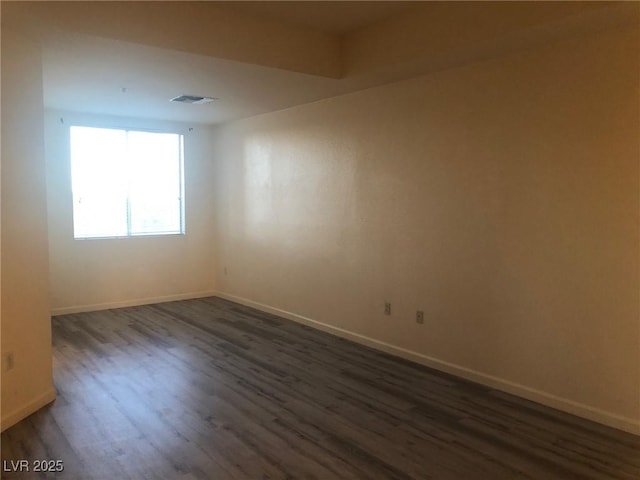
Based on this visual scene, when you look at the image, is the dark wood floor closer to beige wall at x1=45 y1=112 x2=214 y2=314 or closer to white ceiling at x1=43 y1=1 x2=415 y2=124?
beige wall at x1=45 y1=112 x2=214 y2=314

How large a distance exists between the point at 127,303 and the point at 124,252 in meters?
0.67

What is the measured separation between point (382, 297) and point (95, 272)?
382cm

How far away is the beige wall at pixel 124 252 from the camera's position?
596cm

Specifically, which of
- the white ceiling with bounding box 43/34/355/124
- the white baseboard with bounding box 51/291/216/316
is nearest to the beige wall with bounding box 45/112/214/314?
the white baseboard with bounding box 51/291/216/316

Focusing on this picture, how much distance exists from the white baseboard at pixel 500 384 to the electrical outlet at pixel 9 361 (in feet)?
9.59

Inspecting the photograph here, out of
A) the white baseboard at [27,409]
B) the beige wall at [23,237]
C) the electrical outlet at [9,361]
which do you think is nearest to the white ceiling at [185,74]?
the beige wall at [23,237]

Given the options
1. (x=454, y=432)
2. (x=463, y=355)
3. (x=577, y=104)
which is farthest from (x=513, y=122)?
(x=454, y=432)

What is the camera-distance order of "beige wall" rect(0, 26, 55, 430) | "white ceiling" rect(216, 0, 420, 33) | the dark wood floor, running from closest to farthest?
the dark wood floor → "beige wall" rect(0, 26, 55, 430) → "white ceiling" rect(216, 0, 420, 33)

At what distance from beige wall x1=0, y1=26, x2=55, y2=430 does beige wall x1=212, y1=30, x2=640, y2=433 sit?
8.82 ft

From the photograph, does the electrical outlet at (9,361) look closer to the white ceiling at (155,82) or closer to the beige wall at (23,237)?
the beige wall at (23,237)

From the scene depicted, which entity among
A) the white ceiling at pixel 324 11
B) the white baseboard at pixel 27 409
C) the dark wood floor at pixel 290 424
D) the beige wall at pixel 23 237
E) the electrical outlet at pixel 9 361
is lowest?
the dark wood floor at pixel 290 424

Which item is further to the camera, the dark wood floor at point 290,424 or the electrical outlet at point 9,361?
the electrical outlet at point 9,361

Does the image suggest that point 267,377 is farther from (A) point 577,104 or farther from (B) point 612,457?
(A) point 577,104

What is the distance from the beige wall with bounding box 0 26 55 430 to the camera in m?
3.02
